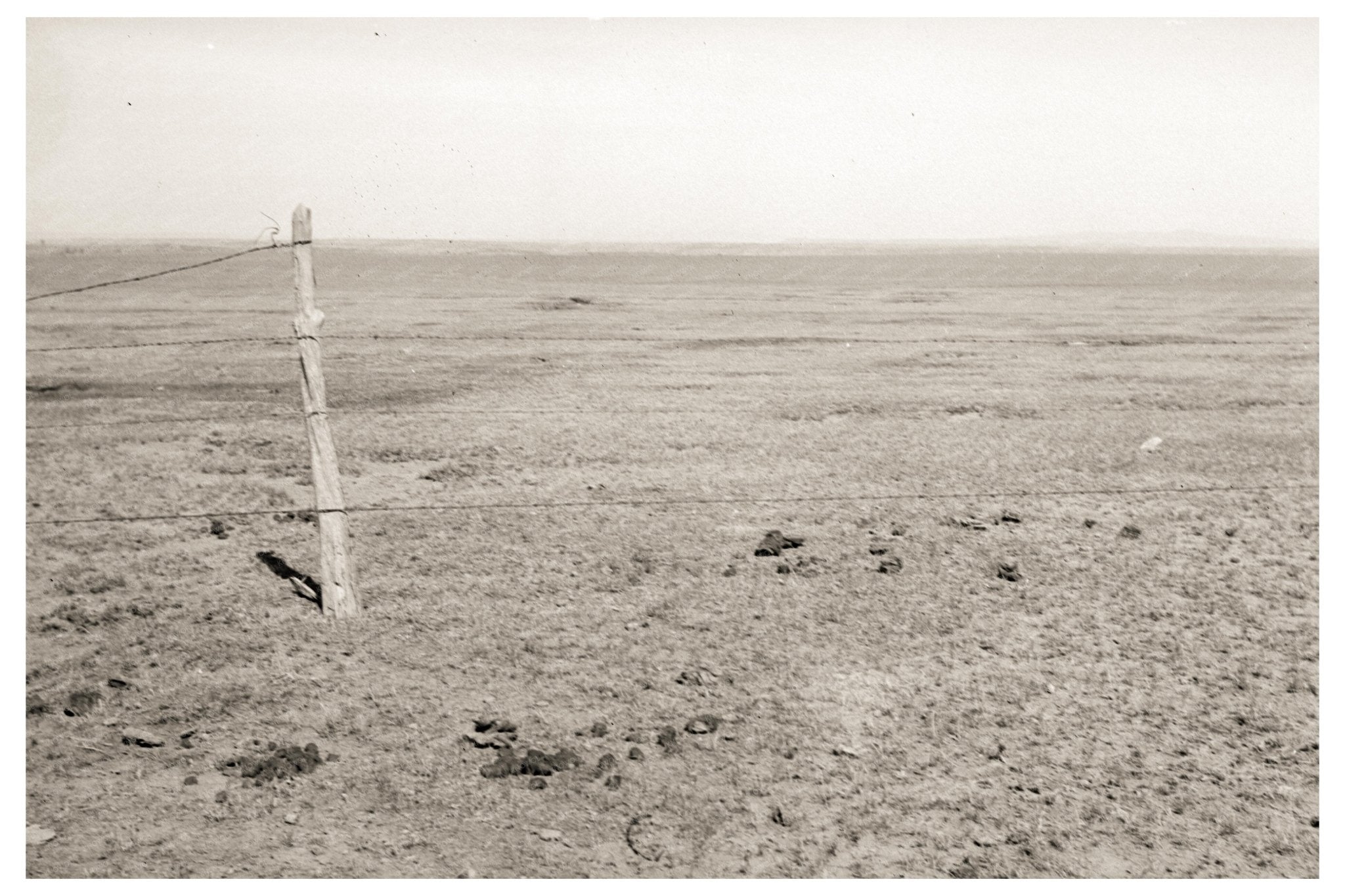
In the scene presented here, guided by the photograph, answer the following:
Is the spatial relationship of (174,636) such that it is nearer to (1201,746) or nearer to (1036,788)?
(1036,788)

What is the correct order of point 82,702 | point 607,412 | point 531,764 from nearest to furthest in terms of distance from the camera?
point 531,764 < point 82,702 < point 607,412

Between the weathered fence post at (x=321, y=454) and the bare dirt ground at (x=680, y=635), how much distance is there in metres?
0.26

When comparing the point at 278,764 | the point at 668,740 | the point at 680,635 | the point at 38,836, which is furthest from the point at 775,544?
the point at 38,836

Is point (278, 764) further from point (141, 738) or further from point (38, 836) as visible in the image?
point (38, 836)

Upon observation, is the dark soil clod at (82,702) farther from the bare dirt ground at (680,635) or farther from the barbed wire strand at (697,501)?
the barbed wire strand at (697,501)

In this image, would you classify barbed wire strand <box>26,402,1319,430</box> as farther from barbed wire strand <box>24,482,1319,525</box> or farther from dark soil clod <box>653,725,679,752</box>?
dark soil clod <box>653,725,679,752</box>

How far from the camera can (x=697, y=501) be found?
26.8 feet

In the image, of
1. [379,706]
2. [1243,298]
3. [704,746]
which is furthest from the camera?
[1243,298]

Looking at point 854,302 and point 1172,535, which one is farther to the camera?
point 854,302

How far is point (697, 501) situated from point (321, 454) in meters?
3.36

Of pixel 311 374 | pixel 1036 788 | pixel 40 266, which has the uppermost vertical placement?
pixel 40 266

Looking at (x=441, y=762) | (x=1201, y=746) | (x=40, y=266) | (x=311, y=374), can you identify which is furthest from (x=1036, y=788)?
(x=40, y=266)

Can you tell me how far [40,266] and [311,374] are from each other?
Result: 39.1 meters

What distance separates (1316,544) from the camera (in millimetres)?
7188
